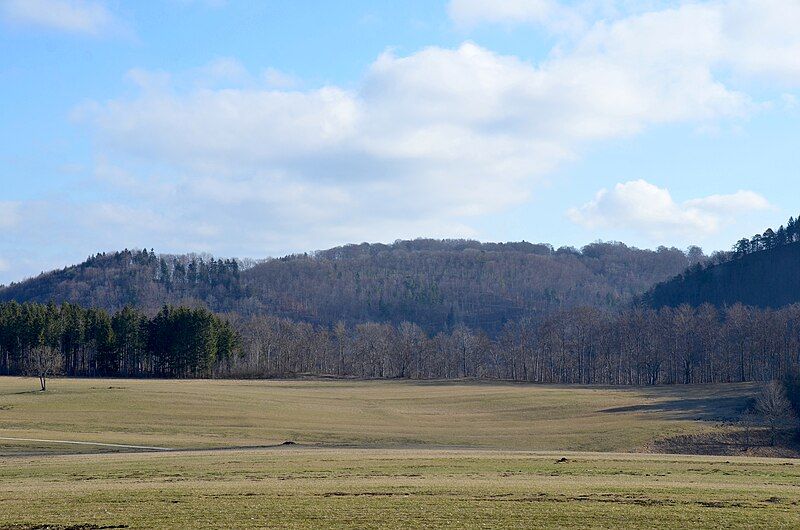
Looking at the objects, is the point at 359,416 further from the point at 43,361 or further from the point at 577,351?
the point at 577,351

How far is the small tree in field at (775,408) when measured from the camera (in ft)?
234

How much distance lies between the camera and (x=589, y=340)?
536 ft

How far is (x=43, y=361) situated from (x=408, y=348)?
77.2 meters

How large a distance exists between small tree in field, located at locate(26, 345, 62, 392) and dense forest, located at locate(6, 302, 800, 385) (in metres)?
0.36

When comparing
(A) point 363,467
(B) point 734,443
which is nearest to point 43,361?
(A) point 363,467

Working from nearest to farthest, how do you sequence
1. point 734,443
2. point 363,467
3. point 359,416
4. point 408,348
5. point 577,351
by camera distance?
point 363,467 → point 734,443 → point 359,416 → point 408,348 → point 577,351

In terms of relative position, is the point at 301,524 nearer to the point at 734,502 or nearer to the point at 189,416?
the point at 734,502

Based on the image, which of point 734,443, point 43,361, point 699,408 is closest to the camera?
point 734,443

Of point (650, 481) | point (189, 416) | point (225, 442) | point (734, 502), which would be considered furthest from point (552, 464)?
point (189, 416)

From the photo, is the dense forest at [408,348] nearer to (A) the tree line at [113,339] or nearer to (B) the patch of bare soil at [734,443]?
(A) the tree line at [113,339]

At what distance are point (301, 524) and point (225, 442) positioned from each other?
37.4m

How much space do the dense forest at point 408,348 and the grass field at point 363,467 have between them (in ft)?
154

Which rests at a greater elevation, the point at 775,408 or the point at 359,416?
the point at 775,408

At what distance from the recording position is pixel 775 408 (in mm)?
72938
